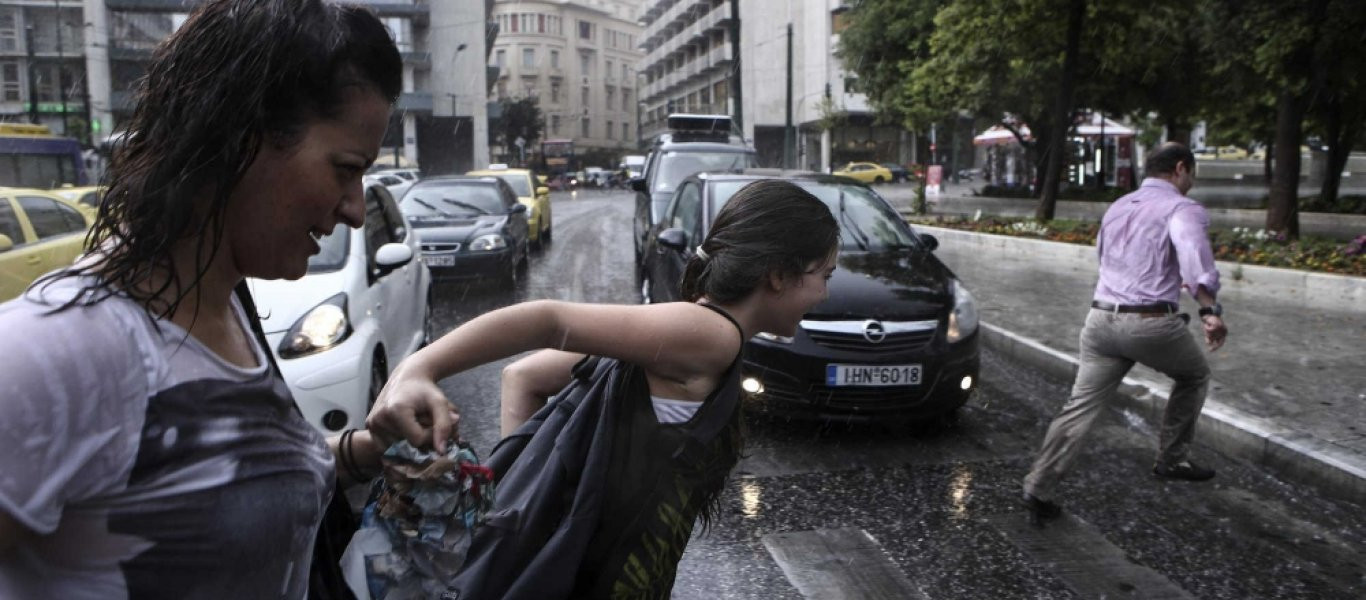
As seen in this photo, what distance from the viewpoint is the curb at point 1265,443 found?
17.8 ft

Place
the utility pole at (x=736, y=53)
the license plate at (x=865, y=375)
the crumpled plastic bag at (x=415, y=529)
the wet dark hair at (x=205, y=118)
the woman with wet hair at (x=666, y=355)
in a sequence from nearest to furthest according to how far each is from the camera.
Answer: the wet dark hair at (x=205, y=118) < the crumpled plastic bag at (x=415, y=529) < the woman with wet hair at (x=666, y=355) < the license plate at (x=865, y=375) < the utility pole at (x=736, y=53)

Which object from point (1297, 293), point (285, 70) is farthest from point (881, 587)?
point (1297, 293)

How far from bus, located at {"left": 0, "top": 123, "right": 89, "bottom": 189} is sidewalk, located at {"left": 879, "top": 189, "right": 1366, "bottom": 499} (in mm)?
17541

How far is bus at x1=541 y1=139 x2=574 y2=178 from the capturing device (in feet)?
252

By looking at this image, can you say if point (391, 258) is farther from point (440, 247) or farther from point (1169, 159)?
point (440, 247)

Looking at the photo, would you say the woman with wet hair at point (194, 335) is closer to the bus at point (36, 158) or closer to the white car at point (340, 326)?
the white car at point (340, 326)

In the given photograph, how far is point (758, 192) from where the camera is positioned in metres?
2.12

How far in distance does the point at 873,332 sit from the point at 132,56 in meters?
49.2

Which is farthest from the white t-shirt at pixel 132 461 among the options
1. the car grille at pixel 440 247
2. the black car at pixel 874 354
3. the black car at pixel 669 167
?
the car grille at pixel 440 247

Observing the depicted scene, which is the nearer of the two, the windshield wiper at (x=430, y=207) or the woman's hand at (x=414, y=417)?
the woman's hand at (x=414, y=417)

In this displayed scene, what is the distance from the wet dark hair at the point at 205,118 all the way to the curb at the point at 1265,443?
5.68 metres

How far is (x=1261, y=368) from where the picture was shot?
7934 mm

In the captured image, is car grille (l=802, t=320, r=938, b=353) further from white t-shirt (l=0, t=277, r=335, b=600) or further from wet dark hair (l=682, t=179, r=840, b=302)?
white t-shirt (l=0, t=277, r=335, b=600)

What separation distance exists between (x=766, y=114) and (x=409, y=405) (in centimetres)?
7265
